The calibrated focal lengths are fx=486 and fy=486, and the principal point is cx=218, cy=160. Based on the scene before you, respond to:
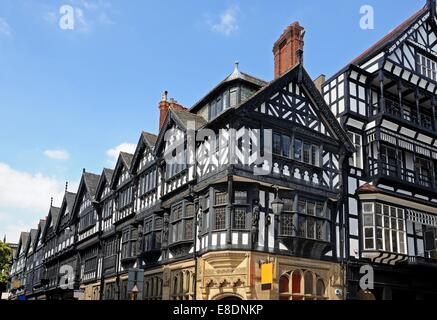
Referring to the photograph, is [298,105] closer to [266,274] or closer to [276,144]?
[276,144]

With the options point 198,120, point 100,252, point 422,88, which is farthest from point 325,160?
point 100,252

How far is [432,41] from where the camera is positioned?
27344mm

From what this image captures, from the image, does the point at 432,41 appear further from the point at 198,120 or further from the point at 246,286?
the point at 246,286

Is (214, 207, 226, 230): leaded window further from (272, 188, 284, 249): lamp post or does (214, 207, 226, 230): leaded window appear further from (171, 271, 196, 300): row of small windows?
(171, 271, 196, 300): row of small windows

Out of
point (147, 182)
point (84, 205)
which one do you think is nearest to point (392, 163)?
point (147, 182)

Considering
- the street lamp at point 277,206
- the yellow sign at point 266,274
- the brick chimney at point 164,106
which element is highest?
the brick chimney at point 164,106

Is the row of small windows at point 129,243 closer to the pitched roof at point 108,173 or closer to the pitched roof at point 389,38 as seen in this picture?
the pitched roof at point 108,173

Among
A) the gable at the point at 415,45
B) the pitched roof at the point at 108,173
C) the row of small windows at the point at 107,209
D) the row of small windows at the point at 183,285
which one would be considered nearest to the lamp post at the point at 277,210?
the row of small windows at the point at 183,285

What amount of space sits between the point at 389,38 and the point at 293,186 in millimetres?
10898

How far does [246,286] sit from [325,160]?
7064 millimetres

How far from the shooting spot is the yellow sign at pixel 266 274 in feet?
57.1

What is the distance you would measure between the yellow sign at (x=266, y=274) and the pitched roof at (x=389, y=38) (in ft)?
41.6

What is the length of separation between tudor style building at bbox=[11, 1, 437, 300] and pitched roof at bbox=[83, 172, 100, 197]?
702 centimetres

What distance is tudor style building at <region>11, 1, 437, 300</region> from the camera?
1859 cm
